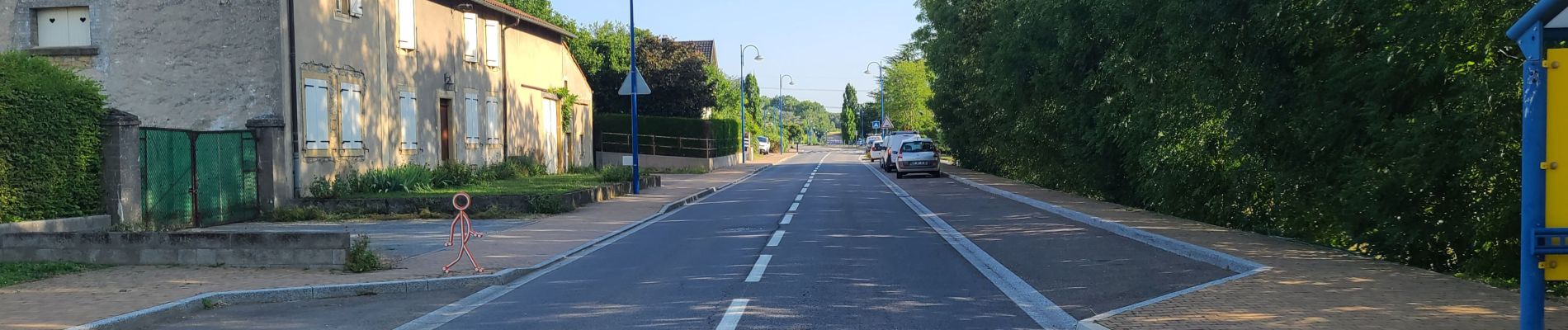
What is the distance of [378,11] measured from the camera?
24719 mm

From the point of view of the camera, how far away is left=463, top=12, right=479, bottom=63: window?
99.1 feet

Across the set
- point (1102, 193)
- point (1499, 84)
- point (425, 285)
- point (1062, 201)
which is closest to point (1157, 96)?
point (1062, 201)

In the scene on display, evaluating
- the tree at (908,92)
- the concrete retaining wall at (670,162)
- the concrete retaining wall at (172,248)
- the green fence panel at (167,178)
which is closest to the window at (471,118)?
the green fence panel at (167,178)

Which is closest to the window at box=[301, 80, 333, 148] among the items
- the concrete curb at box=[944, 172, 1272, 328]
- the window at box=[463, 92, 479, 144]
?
the window at box=[463, 92, 479, 144]

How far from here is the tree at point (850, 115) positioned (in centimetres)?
15050

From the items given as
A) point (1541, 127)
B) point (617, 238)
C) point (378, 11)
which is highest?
point (378, 11)

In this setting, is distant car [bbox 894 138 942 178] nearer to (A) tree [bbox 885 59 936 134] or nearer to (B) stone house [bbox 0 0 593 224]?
(B) stone house [bbox 0 0 593 224]

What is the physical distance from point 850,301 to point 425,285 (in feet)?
14.8

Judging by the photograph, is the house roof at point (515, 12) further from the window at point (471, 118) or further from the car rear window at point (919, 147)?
the car rear window at point (919, 147)

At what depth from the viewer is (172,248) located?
40.8 feet

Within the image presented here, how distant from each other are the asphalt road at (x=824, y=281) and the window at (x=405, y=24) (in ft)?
37.3

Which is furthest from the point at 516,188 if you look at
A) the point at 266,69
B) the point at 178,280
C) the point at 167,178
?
the point at 178,280

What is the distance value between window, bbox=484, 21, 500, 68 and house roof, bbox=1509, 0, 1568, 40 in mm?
29330

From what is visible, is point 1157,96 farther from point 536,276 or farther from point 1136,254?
point 536,276
